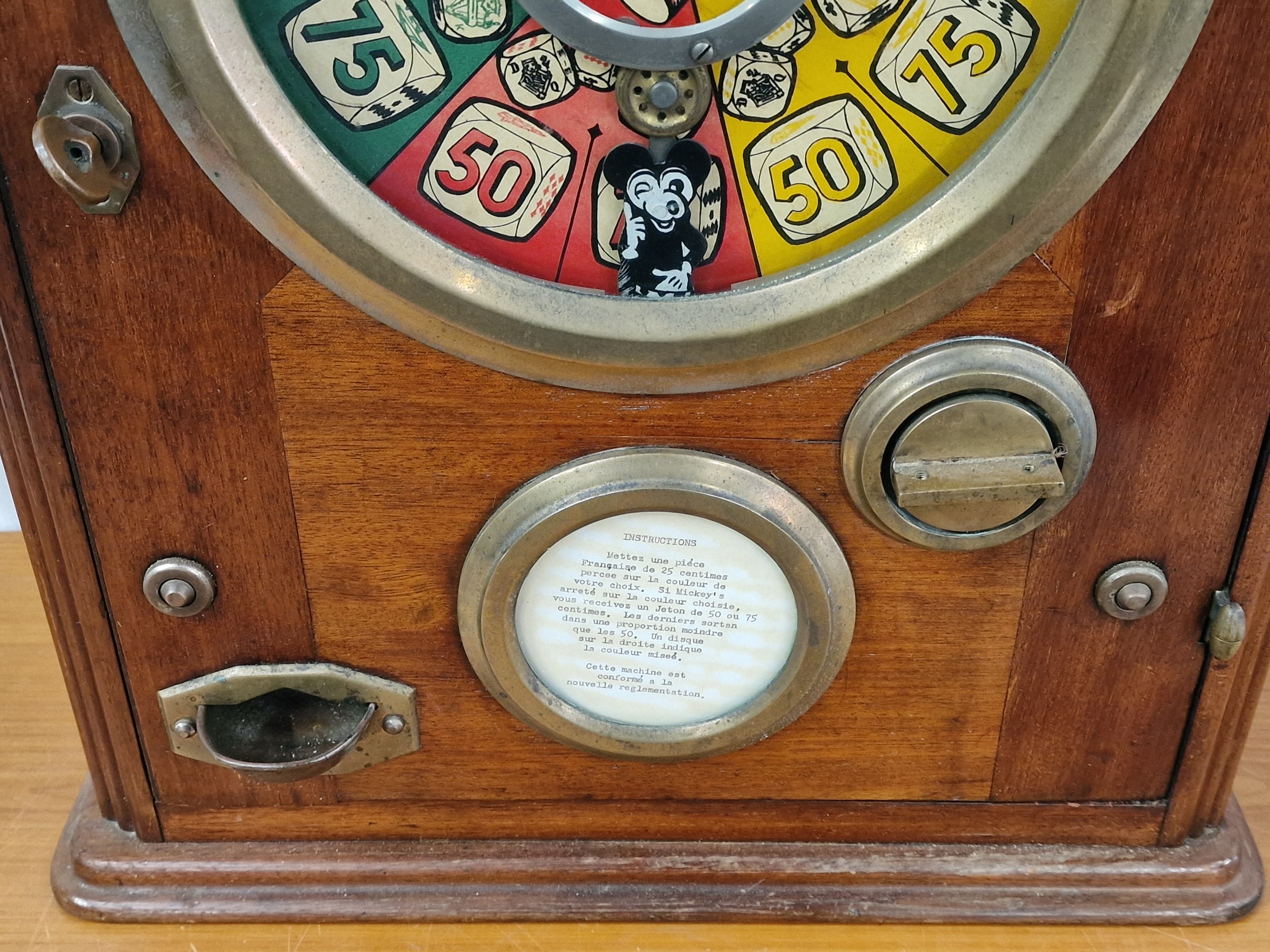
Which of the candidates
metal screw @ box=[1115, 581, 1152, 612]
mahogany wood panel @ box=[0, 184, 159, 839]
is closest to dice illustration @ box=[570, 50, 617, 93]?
mahogany wood panel @ box=[0, 184, 159, 839]

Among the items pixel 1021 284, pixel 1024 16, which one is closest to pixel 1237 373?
pixel 1021 284

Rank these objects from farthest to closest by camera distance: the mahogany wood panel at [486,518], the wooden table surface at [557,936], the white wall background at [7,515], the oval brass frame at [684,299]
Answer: the white wall background at [7,515] < the wooden table surface at [557,936] < the mahogany wood panel at [486,518] < the oval brass frame at [684,299]

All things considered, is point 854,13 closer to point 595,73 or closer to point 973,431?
point 595,73

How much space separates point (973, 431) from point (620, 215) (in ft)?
0.94

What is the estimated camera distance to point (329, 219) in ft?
2.30

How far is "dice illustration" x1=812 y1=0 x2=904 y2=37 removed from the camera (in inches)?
26.1

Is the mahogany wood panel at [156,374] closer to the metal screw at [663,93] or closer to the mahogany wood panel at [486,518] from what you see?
the mahogany wood panel at [486,518]

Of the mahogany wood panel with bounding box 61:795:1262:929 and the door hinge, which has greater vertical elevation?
the door hinge

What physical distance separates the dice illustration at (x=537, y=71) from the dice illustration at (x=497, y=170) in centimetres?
1

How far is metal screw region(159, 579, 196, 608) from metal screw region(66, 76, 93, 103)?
1.14 feet

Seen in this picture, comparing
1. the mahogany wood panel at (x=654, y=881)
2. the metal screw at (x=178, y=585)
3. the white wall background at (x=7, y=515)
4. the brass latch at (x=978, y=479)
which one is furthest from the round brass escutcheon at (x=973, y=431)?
the white wall background at (x=7, y=515)

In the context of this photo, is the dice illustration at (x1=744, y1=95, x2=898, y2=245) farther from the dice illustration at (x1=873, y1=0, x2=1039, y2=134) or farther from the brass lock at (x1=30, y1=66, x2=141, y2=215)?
the brass lock at (x1=30, y1=66, x2=141, y2=215)

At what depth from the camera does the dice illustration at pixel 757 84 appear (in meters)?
0.68

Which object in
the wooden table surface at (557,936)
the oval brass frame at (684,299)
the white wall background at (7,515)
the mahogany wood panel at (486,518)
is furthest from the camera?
the white wall background at (7,515)
